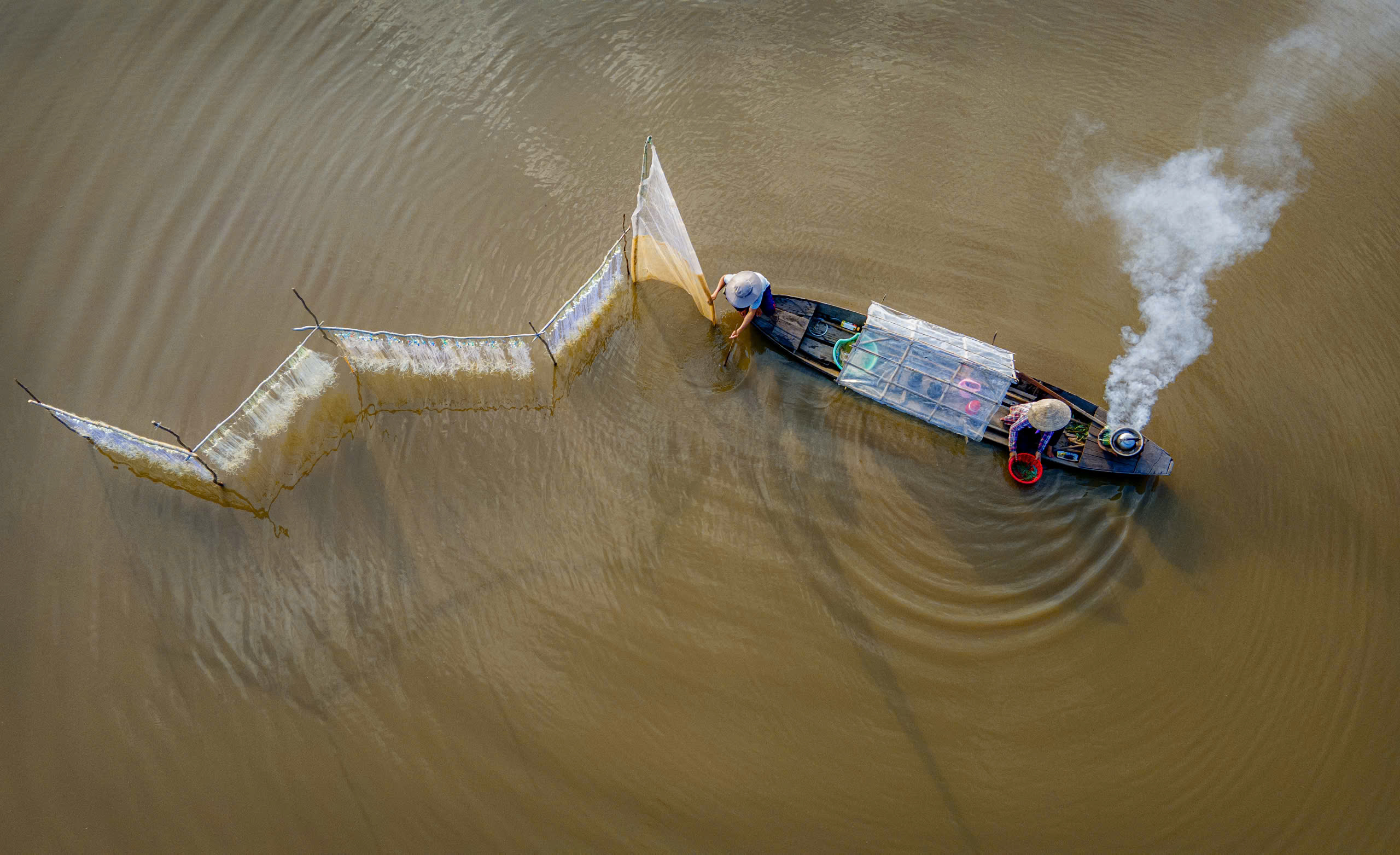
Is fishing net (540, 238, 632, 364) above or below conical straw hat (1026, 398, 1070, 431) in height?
below

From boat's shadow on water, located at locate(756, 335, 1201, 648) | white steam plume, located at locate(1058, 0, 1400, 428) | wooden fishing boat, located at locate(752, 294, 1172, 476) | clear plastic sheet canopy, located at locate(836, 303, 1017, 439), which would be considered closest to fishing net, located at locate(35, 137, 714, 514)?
wooden fishing boat, located at locate(752, 294, 1172, 476)

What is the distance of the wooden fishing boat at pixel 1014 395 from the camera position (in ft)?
22.2

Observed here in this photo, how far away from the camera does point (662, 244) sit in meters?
7.24

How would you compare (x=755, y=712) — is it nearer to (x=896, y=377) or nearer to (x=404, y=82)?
(x=896, y=377)

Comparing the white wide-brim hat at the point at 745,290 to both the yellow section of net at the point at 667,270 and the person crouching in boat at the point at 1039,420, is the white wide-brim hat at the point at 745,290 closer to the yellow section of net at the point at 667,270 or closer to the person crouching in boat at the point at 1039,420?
the yellow section of net at the point at 667,270

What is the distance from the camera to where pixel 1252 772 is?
6.11 m

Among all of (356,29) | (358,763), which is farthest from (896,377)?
(356,29)

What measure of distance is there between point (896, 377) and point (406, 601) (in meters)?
5.14

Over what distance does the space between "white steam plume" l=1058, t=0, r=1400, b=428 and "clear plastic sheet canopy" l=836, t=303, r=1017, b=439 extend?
51.0 inches

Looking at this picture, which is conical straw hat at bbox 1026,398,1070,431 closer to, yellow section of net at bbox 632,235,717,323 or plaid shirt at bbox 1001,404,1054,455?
plaid shirt at bbox 1001,404,1054,455

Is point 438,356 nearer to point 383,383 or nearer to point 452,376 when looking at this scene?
point 452,376

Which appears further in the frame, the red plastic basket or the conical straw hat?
the red plastic basket

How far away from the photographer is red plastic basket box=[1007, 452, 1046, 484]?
690 centimetres

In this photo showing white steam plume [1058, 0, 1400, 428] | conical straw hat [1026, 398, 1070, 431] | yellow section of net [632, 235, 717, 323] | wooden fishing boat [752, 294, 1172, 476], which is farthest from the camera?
white steam plume [1058, 0, 1400, 428]
